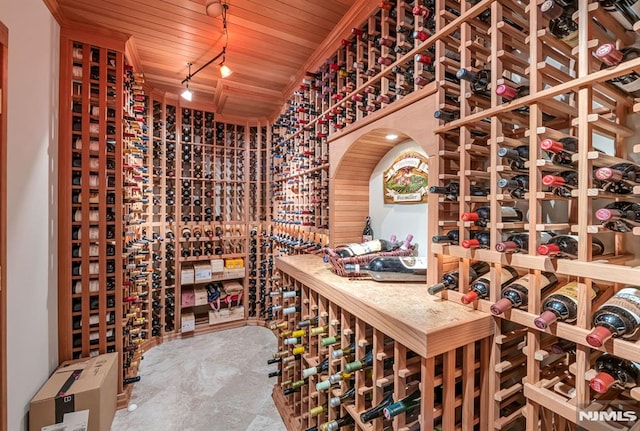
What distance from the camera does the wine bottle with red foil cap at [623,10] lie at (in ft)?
2.60

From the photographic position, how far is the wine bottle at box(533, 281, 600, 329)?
2.65ft

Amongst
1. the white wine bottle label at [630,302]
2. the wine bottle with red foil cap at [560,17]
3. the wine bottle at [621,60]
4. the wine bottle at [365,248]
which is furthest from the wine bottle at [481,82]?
the wine bottle at [365,248]

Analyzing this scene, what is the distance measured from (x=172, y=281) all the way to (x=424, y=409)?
312 cm

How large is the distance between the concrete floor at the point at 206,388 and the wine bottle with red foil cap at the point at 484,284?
1610 millimetres

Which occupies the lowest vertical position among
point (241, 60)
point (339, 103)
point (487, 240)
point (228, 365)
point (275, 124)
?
point (228, 365)

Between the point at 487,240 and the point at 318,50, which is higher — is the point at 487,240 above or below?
below

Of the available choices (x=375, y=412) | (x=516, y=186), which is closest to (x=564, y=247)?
(x=516, y=186)

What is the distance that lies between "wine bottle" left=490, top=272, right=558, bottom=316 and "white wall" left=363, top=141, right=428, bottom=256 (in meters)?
0.71

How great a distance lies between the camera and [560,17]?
90 cm

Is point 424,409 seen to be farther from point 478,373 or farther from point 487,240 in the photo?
point 487,240

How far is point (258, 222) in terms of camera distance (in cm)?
375

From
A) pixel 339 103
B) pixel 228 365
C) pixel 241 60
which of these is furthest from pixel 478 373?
pixel 241 60

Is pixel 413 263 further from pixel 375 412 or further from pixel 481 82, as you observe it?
pixel 481 82

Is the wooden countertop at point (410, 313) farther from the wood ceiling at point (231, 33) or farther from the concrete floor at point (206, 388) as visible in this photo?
the wood ceiling at point (231, 33)
